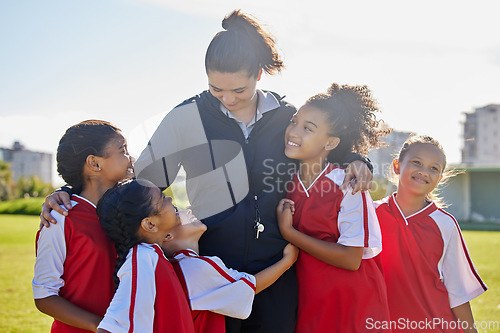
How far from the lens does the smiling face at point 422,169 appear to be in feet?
9.00

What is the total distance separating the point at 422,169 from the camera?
276 centimetres

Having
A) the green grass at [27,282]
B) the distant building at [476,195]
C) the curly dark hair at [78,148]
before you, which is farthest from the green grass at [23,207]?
the curly dark hair at [78,148]

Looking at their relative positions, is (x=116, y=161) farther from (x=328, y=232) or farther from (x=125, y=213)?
(x=328, y=232)

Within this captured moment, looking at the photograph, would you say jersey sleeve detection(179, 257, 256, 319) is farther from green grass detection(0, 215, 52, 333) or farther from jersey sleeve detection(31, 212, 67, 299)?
green grass detection(0, 215, 52, 333)

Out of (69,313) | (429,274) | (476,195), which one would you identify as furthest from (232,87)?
(476,195)

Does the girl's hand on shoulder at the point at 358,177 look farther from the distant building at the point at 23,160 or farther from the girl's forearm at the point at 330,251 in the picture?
the distant building at the point at 23,160

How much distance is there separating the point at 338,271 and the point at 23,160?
184ft

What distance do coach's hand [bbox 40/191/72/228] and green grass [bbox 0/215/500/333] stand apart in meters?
3.49

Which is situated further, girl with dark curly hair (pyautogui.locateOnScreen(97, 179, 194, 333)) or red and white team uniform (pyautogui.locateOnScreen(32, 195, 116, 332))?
red and white team uniform (pyautogui.locateOnScreen(32, 195, 116, 332))

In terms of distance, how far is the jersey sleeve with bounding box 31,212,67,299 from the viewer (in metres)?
2.05

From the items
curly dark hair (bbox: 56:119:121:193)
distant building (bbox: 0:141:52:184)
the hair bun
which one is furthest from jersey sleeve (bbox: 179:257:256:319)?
distant building (bbox: 0:141:52:184)

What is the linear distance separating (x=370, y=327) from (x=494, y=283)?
20.5 feet

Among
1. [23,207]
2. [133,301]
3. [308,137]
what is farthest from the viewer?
[23,207]

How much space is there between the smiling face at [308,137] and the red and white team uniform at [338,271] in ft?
0.58
